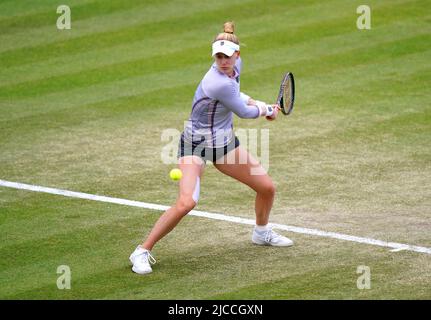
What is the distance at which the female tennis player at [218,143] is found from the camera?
1102 cm

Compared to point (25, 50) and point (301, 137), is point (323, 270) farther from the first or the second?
point (25, 50)

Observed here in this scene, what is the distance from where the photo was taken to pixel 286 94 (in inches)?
468

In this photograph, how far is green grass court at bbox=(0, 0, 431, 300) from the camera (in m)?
10.9

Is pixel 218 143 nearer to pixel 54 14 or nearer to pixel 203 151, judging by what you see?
pixel 203 151

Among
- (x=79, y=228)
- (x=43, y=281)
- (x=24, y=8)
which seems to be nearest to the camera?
(x=43, y=281)

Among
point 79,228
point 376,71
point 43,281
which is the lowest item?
point 43,281

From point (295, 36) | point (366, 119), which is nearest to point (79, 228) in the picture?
point (366, 119)

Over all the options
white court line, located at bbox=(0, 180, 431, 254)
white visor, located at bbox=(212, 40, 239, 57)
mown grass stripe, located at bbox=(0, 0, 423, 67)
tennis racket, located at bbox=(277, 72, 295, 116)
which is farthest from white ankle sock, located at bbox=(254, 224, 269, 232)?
mown grass stripe, located at bbox=(0, 0, 423, 67)

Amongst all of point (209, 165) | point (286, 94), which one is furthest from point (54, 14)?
point (286, 94)

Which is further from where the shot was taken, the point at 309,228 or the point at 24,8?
the point at 24,8

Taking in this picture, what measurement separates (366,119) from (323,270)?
620 centimetres

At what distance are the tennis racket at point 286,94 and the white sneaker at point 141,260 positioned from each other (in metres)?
2.16

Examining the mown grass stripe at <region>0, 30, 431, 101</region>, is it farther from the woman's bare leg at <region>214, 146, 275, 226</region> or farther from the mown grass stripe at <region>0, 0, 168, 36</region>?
the woman's bare leg at <region>214, 146, 275, 226</region>

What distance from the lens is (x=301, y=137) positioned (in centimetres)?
1606
